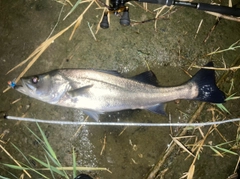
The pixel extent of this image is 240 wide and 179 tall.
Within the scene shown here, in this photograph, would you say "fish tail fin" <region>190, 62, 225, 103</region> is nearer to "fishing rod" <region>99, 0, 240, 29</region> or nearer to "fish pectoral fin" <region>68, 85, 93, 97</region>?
"fishing rod" <region>99, 0, 240, 29</region>

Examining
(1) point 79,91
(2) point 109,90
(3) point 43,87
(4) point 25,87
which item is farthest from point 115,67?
(4) point 25,87

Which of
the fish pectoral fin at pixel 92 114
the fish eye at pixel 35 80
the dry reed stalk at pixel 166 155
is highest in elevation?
the fish eye at pixel 35 80

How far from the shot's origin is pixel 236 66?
139 inches

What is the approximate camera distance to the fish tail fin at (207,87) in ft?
10.5

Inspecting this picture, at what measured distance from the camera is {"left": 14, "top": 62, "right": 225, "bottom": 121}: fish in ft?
9.77

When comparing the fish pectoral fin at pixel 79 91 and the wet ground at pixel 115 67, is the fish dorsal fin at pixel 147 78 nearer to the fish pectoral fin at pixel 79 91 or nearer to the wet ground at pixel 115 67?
the wet ground at pixel 115 67

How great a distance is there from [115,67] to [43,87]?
94cm

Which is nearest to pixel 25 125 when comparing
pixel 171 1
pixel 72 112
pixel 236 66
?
pixel 72 112

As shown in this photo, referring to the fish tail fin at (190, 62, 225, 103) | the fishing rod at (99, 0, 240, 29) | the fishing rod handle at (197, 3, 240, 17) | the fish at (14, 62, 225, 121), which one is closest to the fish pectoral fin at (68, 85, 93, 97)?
the fish at (14, 62, 225, 121)

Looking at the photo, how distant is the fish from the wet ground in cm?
27

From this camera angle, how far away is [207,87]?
10.5 ft

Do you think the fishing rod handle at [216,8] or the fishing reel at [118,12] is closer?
the fishing reel at [118,12]

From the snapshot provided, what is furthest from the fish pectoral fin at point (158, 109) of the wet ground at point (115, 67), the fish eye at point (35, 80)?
the fish eye at point (35, 80)

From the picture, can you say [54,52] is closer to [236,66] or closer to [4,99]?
[4,99]
